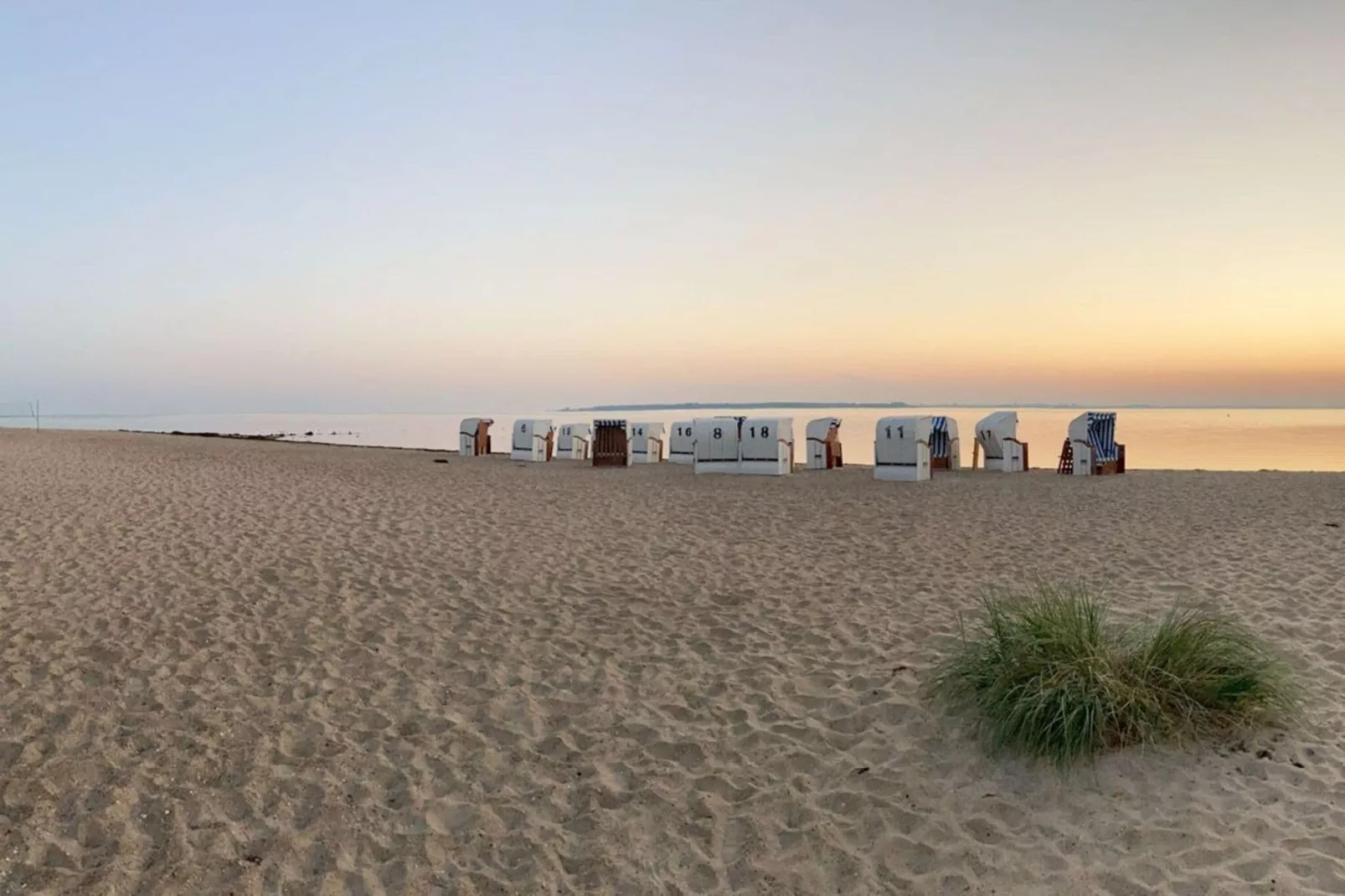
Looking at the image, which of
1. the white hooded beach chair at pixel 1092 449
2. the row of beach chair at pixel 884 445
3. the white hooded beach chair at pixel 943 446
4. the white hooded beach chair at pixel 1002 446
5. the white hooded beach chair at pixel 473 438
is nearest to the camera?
the row of beach chair at pixel 884 445

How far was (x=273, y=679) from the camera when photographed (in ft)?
16.9

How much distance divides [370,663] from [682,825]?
2608 mm

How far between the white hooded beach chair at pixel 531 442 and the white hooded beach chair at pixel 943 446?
356 inches

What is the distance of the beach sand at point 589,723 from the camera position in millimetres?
3381

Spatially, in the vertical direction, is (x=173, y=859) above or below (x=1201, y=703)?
below

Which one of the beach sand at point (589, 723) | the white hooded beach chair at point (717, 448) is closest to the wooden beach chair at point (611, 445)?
the white hooded beach chair at point (717, 448)

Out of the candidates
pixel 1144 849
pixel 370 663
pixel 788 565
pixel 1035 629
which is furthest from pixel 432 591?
pixel 1144 849

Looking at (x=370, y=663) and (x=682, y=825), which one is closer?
(x=682, y=825)

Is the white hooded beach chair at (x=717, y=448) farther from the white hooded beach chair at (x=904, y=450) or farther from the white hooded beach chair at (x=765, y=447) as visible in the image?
the white hooded beach chair at (x=904, y=450)

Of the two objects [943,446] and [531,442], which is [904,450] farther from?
[531,442]

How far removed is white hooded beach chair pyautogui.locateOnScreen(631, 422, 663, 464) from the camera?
2145cm

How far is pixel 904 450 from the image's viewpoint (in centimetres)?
1554

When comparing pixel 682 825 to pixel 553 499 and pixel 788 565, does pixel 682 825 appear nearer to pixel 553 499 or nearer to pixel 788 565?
pixel 788 565

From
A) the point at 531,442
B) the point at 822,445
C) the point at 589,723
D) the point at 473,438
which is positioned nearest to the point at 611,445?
the point at 531,442
